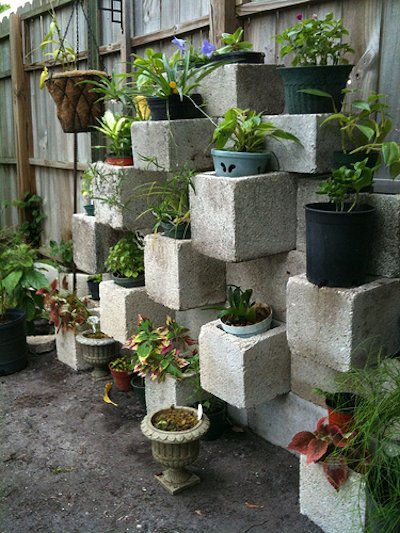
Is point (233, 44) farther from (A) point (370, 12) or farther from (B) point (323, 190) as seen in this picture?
(B) point (323, 190)

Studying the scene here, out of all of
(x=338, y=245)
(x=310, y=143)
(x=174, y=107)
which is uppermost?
(x=174, y=107)

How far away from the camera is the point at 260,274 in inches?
127

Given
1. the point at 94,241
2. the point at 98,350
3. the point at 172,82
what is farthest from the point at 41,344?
the point at 172,82

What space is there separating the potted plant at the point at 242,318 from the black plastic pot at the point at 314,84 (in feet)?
2.97

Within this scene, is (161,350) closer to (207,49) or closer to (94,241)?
(94,241)

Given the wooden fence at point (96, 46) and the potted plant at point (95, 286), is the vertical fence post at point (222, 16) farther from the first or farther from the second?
the potted plant at point (95, 286)

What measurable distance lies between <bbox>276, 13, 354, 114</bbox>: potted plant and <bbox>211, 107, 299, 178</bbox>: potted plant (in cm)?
16

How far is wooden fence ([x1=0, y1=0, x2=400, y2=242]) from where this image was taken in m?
2.71

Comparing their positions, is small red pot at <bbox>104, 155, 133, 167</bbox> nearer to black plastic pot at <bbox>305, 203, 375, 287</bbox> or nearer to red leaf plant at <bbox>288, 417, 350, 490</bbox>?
black plastic pot at <bbox>305, 203, 375, 287</bbox>

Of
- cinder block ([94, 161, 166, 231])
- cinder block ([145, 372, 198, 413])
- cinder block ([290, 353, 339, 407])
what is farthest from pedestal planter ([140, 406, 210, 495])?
cinder block ([94, 161, 166, 231])

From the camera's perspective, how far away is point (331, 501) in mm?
2549

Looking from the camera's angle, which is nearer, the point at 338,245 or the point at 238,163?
the point at 338,245

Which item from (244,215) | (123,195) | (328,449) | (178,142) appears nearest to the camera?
(328,449)

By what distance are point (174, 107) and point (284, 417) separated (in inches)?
65.1
